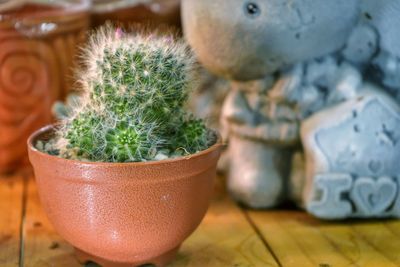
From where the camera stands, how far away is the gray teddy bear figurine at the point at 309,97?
49.1 inches

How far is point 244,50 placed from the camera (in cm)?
127

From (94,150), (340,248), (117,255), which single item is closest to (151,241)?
(117,255)

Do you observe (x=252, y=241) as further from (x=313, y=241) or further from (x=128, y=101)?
(x=128, y=101)

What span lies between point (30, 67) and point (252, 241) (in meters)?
0.69

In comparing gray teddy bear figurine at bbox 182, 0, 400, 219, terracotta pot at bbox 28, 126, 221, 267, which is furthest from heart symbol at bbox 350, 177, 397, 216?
terracotta pot at bbox 28, 126, 221, 267

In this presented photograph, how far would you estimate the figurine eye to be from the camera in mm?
1237

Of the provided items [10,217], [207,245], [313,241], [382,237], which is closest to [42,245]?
[10,217]

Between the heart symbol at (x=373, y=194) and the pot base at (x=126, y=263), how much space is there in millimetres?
366

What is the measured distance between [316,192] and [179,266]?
1.00 feet

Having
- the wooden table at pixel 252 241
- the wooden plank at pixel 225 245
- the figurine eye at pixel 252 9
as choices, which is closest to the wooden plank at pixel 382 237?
the wooden table at pixel 252 241

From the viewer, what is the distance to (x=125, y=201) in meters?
0.98

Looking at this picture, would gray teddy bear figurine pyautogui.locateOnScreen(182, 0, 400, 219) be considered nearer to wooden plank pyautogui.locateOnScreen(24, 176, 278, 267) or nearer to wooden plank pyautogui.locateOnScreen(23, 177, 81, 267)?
wooden plank pyautogui.locateOnScreen(24, 176, 278, 267)

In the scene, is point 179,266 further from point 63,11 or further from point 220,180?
point 63,11

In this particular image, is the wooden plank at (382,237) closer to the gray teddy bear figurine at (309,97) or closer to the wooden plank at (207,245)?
the gray teddy bear figurine at (309,97)
